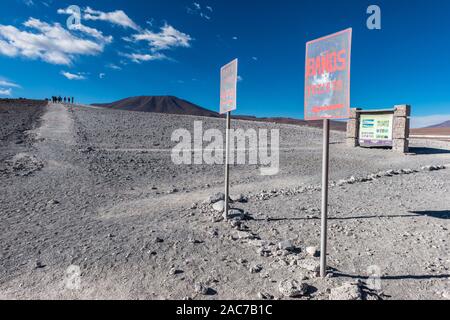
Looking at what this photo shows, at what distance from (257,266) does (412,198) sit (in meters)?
6.12

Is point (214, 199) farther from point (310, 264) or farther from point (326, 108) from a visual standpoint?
point (326, 108)

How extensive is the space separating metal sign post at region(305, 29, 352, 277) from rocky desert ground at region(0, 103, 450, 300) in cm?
96

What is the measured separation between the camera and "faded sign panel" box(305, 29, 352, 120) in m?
3.58

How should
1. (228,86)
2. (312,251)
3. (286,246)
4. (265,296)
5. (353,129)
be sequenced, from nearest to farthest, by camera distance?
(265,296), (312,251), (286,246), (228,86), (353,129)

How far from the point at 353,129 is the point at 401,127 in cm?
324

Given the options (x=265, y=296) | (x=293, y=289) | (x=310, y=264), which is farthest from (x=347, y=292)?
(x=265, y=296)

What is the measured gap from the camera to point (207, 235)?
17.7 feet

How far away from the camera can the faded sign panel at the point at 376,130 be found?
19156 mm

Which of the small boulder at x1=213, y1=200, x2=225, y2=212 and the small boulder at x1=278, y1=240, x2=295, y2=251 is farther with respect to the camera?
the small boulder at x1=213, y1=200, x2=225, y2=212

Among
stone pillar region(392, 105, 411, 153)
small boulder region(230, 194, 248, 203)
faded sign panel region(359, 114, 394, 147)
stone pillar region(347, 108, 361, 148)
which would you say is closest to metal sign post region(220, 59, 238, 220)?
small boulder region(230, 194, 248, 203)

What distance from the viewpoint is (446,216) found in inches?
255

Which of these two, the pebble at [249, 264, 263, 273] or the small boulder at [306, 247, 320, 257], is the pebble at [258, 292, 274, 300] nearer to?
the pebble at [249, 264, 263, 273]

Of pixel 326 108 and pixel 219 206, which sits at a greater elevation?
pixel 326 108
